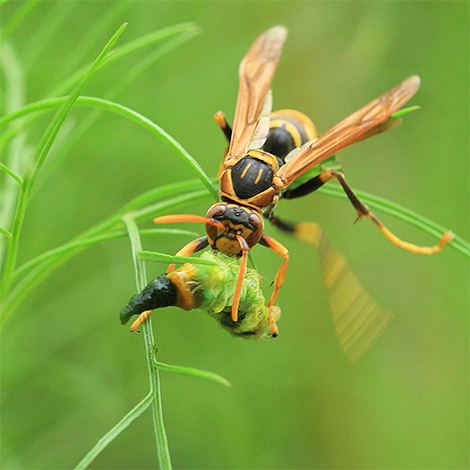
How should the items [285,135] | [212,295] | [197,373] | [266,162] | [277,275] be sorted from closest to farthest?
[197,373], [212,295], [277,275], [266,162], [285,135]

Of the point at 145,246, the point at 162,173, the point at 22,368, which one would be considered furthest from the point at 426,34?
the point at 22,368

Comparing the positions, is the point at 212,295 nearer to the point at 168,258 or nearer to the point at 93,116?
the point at 168,258

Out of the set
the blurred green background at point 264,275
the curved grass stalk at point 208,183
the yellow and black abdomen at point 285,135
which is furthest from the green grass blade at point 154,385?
the blurred green background at point 264,275

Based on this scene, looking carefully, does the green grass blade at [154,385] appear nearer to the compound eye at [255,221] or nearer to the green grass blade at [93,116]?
the compound eye at [255,221]

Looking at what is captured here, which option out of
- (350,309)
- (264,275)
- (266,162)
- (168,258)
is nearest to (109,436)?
(168,258)

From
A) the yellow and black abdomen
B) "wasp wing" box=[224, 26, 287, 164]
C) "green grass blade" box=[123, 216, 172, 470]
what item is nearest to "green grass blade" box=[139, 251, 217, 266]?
"green grass blade" box=[123, 216, 172, 470]
